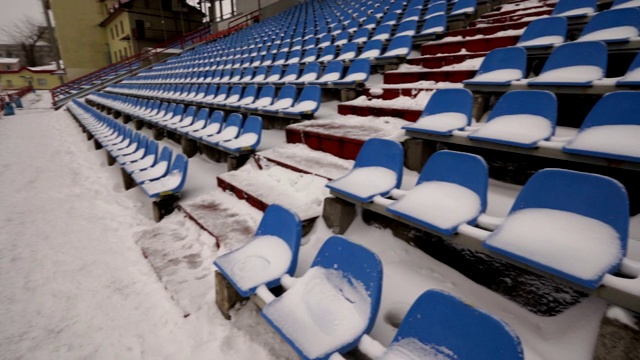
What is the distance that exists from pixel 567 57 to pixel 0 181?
757 cm

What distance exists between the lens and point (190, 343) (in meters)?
1.66

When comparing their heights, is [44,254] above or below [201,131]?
below

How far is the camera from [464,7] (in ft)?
16.4

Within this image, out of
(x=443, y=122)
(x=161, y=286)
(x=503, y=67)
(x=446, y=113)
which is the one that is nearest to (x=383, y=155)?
(x=443, y=122)

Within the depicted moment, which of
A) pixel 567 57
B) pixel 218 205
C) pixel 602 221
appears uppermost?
pixel 567 57

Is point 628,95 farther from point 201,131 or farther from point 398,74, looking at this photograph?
point 201,131

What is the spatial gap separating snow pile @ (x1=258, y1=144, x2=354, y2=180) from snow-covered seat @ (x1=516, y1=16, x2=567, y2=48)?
2024 millimetres

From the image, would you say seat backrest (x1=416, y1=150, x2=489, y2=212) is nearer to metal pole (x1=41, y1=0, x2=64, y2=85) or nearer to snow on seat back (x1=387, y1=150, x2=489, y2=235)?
snow on seat back (x1=387, y1=150, x2=489, y2=235)

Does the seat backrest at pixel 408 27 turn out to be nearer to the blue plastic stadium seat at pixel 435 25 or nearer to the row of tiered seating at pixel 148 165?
the blue plastic stadium seat at pixel 435 25

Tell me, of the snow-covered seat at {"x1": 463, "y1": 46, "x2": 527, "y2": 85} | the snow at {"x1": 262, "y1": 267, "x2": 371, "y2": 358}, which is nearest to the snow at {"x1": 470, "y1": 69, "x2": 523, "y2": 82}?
the snow-covered seat at {"x1": 463, "y1": 46, "x2": 527, "y2": 85}

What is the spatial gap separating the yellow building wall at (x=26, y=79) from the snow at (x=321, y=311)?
44.6m

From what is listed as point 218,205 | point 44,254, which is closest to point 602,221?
point 218,205

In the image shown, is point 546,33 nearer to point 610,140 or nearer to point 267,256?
point 610,140

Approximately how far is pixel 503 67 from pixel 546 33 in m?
0.83
